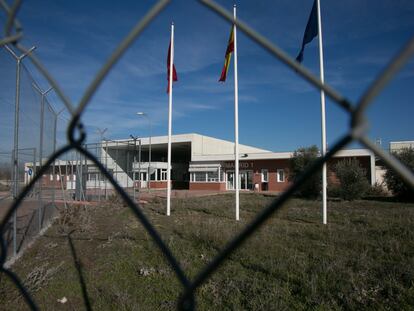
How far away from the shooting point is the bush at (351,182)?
26.0 metres

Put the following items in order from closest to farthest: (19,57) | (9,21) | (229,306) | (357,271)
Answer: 1. (9,21)
2. (229,306)
3. (357,271)
4. (19,57)

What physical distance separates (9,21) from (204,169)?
47.8m

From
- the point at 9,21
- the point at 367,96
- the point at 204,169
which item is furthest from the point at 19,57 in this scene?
the point at 204,169

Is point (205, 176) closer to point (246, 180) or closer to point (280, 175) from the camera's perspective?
point (246, 180)

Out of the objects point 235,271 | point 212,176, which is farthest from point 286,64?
point 212,176

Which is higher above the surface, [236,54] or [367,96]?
[236,54]

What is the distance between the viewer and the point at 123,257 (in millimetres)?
7730

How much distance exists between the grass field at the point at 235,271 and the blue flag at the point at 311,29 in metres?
6.10

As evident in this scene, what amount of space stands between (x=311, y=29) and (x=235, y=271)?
9668mm

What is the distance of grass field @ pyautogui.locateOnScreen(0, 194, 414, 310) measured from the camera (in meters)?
5.10

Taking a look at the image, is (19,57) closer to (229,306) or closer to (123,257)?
(123,257)

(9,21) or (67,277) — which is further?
(67,277)

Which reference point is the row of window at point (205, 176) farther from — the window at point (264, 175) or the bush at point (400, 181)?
the bush at point (400, 181)

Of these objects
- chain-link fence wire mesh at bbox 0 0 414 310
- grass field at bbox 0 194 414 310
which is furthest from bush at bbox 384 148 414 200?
chain-link fence wire mesh at bbox 0 0 414 310
